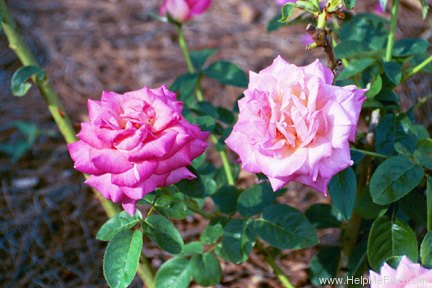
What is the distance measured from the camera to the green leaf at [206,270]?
126 cm

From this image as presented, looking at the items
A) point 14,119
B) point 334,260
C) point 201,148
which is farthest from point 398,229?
point 14,119

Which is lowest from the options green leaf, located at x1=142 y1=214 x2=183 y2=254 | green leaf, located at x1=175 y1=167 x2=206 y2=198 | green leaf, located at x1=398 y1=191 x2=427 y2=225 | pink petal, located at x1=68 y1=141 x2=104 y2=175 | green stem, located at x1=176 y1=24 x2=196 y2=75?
green leaf, located at x1=398 y1=191 x2=427 y2=225

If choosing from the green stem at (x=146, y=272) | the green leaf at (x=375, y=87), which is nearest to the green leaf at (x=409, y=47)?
the green leaf at (x=375, y=87)

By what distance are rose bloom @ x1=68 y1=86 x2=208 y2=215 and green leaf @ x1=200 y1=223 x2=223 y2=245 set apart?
11.4 inches

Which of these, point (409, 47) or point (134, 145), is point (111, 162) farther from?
point (409, 47)

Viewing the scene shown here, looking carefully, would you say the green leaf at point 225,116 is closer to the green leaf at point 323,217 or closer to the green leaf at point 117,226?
the green leaf at point 323,217

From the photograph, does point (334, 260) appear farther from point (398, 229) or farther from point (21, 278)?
point (21, 278)

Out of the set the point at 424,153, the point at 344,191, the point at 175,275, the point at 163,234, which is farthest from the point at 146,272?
the point at 424,153

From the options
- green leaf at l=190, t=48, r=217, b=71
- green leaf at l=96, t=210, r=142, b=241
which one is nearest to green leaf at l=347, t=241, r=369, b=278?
green leaf at l=96, t=210, r=142, b=241

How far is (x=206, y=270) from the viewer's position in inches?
49.9

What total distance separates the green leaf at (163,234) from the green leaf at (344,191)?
279 millimetres

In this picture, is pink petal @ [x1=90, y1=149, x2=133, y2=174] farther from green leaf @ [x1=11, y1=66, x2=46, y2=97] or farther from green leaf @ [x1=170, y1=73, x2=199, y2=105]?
green leaf @ [x1=170, y1=73, x2=199, y2=105]

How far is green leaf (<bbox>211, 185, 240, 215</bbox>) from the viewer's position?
1314mm

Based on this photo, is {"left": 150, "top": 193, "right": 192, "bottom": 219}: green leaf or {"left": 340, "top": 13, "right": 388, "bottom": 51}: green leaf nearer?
{"left": 150, "top": 193, "right": 192, "bottom": 219}: green leaf
